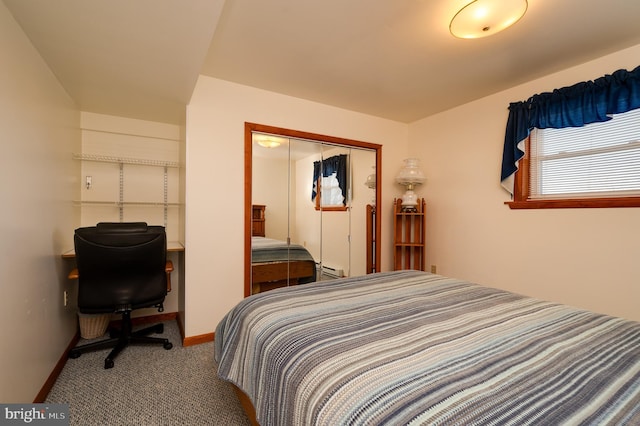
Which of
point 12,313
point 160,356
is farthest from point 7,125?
point 160,356

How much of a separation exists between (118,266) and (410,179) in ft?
10.2

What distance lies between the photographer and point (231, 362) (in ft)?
4.38

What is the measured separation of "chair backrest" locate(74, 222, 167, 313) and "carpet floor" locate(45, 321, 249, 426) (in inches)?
17.5

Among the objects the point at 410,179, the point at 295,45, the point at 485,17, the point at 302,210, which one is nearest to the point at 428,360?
the point at 485,17

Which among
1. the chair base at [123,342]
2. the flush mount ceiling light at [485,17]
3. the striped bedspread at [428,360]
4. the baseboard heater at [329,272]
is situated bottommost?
the chair base at [123,342]

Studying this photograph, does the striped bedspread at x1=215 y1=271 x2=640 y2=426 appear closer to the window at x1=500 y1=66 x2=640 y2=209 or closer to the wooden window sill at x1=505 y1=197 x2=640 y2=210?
the wooden window sill at x1=505 y1=197 x2=640 y2=210

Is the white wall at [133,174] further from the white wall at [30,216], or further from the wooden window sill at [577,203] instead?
the wooden window sill at [577,203]

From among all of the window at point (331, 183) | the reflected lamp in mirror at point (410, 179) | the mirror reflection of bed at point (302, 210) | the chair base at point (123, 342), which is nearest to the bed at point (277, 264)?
the mirror reflection of bed at point (302, 210)

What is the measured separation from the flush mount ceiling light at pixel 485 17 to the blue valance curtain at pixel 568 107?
120 cm

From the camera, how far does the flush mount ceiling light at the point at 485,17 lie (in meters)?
1.45

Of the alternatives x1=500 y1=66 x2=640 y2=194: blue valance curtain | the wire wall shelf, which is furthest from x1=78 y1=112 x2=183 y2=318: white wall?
x1=500 y1=66 x2=640 y2=194: blue valance curtain

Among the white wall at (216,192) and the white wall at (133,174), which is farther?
the white wall at (133,174)

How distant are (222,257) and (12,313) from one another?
4.44 ft

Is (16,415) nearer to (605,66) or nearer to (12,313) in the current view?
(12,313)
